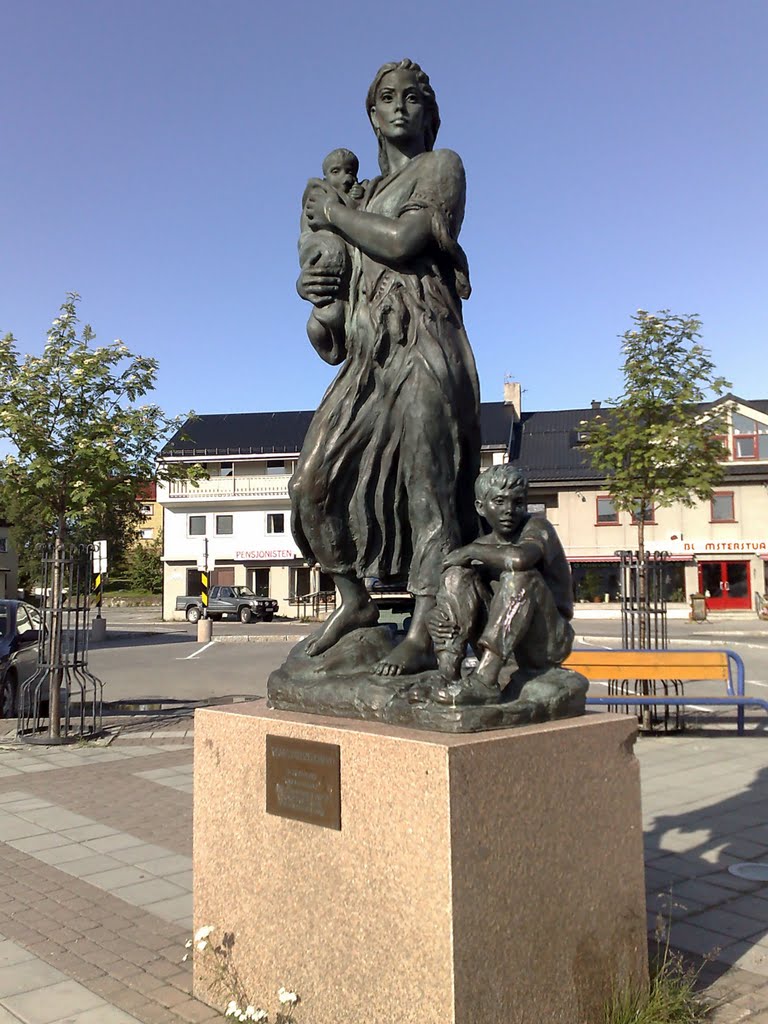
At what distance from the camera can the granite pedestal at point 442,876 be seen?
2.72 metres

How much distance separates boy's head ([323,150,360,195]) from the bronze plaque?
88.6 inches

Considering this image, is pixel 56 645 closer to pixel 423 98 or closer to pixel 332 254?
pixel 332 254

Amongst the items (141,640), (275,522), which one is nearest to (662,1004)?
(141,640)

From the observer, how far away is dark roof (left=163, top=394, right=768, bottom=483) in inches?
1606

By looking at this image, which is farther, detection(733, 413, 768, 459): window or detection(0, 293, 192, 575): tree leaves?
detection(733, 413, 768, 459): window

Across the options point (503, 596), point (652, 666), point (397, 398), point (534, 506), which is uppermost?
point (534, 506)

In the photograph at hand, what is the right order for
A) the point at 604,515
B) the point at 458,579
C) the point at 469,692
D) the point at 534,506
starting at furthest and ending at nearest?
the point at 604,515 < the point at 534,506 < the point at 458,579 < the point at 469,692

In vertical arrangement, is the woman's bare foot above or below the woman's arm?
below

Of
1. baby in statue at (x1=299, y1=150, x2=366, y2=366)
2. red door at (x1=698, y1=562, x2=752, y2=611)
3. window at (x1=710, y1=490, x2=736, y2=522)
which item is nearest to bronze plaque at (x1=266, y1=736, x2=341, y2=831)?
baby in statue at (x1=299, y1=150, x2=366, y2=366)

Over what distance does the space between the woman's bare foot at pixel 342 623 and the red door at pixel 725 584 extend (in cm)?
3570

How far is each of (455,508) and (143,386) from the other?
25.6 ft

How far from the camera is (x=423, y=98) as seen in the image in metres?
3.80

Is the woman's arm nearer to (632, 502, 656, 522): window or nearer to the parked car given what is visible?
(632, 502, 656, 522): window

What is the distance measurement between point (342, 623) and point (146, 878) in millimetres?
2475
